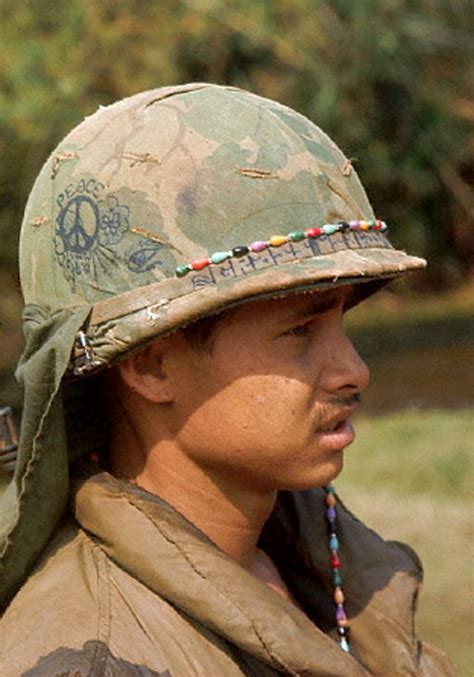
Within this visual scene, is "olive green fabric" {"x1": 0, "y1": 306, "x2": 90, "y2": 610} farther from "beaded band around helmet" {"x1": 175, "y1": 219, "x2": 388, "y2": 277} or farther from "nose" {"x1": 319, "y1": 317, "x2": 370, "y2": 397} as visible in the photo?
"nose" {"x1": 319, "y1": 317, "x2": 370, "y2": 397}

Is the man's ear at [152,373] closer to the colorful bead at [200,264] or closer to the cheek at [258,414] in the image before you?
the cheek at [258,414]

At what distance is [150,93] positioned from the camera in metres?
2.74

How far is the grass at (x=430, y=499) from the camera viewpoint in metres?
6.43

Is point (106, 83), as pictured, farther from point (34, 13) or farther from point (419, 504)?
point (419, 504)

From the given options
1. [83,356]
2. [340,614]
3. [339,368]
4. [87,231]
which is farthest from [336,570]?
[87,231]

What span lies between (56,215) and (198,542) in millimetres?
635

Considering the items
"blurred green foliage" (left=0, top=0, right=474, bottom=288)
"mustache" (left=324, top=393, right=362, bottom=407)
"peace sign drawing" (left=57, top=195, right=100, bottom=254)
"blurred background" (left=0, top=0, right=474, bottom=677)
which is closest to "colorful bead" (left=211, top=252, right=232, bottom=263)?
"peace sign drawing" (left=57, top=195, right=100, bottom=254)

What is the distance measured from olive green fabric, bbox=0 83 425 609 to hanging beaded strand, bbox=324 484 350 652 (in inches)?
28.3

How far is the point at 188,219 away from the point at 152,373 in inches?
12.5

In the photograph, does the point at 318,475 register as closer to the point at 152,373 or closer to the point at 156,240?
the point at 152,373

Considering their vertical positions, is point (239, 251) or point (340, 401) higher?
point (239, 251)

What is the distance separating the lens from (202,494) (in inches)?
109

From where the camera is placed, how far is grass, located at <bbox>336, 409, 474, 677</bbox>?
21.1ft

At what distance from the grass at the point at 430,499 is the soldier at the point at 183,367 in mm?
3324
